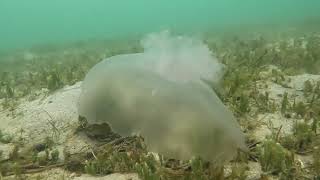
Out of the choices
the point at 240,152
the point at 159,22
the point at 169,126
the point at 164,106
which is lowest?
the point at 159,22

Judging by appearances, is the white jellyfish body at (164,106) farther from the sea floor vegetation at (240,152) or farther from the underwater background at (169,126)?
the sea floor vegetation at (240,152)

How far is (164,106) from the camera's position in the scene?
392 cm

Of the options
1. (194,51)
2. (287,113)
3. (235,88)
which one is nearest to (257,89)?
(235,88)

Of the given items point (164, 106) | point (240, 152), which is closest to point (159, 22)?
point (164, 106)

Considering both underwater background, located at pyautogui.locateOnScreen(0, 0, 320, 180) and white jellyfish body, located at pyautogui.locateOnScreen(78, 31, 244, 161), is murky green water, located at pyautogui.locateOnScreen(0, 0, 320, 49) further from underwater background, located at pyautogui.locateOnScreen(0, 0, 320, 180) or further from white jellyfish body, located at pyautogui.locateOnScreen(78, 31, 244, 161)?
white jellyfish body, located at pyautogui.locateOnScreen(78, 31, 244, 161)

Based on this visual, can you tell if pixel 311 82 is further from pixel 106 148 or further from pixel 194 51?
pixel 106 148

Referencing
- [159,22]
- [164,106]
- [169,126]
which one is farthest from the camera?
[159,22]

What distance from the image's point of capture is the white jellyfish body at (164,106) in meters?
3.71

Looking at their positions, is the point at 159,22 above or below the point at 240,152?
below

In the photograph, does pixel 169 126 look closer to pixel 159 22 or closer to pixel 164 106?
pixel 164 106

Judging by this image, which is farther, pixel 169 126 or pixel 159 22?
pixel 159 22

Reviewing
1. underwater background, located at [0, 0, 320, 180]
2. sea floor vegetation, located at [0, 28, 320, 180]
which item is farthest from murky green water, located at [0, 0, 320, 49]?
underwater background, located at [0, 0, 320, 180]

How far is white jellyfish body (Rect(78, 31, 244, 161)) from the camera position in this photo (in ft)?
12.2

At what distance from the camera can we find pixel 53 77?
24.7ft
